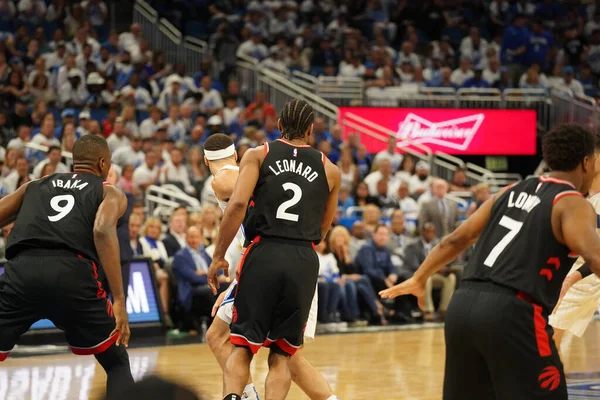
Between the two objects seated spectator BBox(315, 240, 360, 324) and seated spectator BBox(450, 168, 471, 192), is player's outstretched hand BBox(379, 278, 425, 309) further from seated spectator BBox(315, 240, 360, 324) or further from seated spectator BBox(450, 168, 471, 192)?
seated spectator BBox(450, 168, 471, 192)

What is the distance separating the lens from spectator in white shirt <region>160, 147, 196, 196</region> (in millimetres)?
15266

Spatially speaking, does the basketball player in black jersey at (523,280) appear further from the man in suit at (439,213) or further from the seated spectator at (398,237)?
the man in suit at (439,213)

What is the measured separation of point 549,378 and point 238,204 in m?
2.20

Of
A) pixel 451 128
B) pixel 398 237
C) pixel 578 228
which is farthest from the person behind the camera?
pixel 451 128

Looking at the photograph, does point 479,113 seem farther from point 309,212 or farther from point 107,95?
point 309,212

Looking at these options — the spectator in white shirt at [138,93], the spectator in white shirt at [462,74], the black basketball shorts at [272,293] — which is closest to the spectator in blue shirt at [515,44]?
the spectator in white shirt at [462,74]

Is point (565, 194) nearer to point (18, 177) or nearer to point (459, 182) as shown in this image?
point (18, 177)

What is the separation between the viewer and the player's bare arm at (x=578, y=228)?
434 cm

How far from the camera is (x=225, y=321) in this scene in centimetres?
652

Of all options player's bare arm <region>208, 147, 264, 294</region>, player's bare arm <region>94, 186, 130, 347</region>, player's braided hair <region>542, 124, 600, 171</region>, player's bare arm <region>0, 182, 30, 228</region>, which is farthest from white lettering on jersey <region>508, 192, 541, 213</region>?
player's bare arm <region>0, 182, 30, 228</region>

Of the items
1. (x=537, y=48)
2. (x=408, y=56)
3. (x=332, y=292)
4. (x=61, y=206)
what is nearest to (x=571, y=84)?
(x=537, y=48)

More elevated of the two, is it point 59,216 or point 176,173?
point 59,216

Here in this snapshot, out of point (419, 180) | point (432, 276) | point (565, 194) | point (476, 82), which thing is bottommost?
point (432, 276)

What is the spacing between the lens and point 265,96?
19.9m
